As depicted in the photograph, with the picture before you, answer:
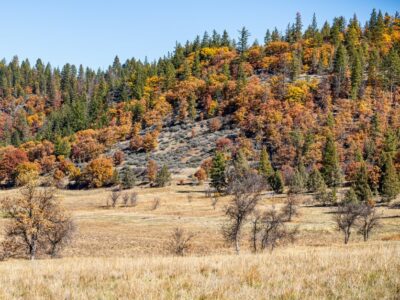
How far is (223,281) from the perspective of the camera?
7312 mm

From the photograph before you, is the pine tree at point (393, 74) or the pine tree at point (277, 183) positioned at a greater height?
the pine tree at point (393, 74)

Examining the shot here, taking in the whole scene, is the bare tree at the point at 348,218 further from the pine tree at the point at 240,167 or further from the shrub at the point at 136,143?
the shrub at the point at 136,143

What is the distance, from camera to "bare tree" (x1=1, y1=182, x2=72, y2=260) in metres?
35.0

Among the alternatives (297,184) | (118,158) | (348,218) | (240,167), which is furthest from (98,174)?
(348,218)

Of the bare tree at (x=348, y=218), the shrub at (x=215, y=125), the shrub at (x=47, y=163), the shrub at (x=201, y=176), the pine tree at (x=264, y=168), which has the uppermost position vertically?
the shrub at (x=215, y=125)

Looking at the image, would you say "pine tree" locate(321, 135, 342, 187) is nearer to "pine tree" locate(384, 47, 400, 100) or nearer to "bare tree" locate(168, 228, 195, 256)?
"pine tree" locate(384, 47, 400, 100)

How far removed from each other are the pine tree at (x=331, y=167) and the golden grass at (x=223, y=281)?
311ft

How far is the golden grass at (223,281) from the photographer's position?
20.8ft

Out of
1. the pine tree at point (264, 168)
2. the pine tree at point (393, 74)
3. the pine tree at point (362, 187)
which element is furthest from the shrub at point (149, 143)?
the pine tree at point (393, 74)

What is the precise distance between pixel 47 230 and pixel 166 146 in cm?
11446

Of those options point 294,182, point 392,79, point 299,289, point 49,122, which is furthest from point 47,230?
point 49,122

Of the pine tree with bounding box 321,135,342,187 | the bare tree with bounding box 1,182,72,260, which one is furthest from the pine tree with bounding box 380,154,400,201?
the bare tree with bounding box 1,182,72,260

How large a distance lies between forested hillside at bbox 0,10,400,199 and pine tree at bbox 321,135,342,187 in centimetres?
27

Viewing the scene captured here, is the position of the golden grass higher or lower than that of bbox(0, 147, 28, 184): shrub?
lower
